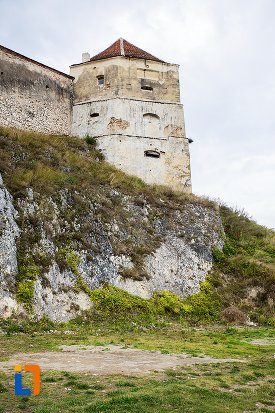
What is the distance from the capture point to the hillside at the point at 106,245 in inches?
883

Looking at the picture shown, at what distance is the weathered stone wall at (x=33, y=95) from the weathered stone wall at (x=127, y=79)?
3.96 feet

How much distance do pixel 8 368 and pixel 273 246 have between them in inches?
970

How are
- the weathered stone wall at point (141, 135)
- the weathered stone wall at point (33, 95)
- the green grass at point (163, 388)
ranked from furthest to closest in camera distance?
the weathered stone wall at point (141, 135)
the weathered stone wall at point (33, 95)
the green grass at point (163, 388)

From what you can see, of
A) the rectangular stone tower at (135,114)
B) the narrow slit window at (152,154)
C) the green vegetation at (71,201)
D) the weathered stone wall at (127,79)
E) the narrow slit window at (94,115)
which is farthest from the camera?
the weathered stone wall at (127,79)

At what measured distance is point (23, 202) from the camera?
24250mm

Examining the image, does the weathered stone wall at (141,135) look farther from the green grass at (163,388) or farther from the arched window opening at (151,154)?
the green grass at (163,388)

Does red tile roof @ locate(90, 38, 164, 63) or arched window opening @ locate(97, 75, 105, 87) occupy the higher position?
red tile roof @ locate(90, 38, 164, 63)

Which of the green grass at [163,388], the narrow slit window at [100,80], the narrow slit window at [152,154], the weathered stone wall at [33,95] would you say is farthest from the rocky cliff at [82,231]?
the narrow slit window at [100,80]

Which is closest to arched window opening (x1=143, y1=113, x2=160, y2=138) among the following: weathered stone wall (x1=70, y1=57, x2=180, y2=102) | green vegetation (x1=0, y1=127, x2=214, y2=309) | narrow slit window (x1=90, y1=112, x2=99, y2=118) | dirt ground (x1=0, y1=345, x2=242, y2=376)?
weathered stone wall (x1=70, y1=57, x2=180, y2=102)

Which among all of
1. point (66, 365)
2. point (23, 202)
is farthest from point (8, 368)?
point (23, 202)

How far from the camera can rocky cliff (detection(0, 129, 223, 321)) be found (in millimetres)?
22047

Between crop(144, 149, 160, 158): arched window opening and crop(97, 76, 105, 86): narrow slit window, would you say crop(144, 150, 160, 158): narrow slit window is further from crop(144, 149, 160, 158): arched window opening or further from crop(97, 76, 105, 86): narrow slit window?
crop(97, 76, 105, 86): narrow slit window

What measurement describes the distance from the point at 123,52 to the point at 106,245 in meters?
16.7

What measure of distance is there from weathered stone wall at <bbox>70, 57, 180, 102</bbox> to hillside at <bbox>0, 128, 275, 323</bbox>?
14.6ft
